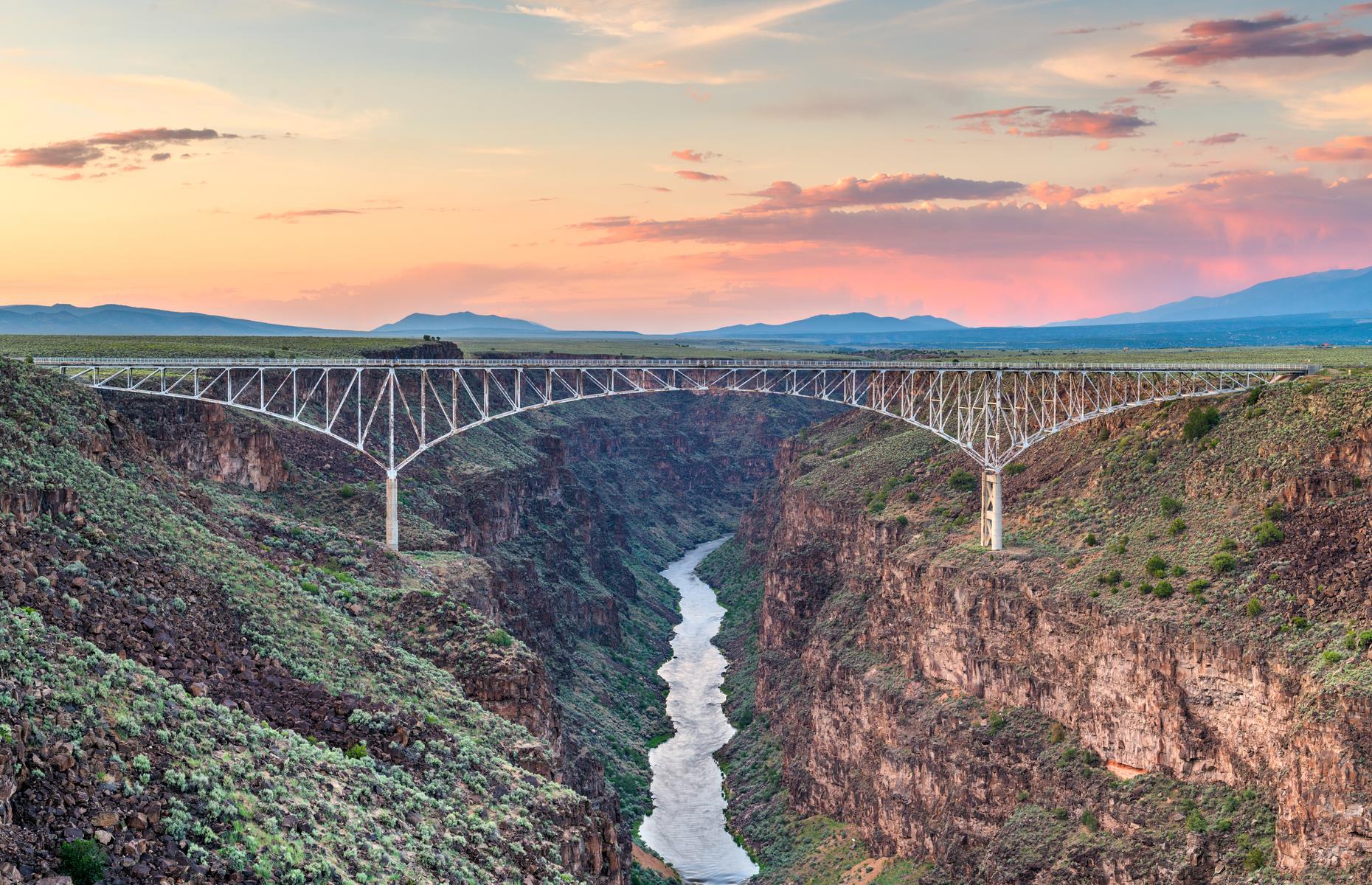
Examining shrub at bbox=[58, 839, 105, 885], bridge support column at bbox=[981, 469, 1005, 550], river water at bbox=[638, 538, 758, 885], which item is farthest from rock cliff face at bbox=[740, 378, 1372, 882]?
shrub at bbox=[58, 839, 105, 885]

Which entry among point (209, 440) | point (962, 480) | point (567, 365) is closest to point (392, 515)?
point (209, 440)

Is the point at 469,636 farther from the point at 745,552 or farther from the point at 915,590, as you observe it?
the point at 745,552

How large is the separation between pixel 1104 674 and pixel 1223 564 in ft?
26.3

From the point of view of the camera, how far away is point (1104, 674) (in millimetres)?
69062

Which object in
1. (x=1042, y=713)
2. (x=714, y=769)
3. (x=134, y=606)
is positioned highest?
(x=134, y=606)

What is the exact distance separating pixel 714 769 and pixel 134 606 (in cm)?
5929

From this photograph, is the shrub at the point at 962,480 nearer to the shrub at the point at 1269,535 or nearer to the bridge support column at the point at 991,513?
the bridge support column at the point at 991,513

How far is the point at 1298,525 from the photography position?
69062 millimetres

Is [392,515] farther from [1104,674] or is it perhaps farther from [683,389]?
[1104,674]

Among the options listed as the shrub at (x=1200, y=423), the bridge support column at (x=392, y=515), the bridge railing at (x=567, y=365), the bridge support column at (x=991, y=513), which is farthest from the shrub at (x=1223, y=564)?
the bridge support column at (x=392, y=515)

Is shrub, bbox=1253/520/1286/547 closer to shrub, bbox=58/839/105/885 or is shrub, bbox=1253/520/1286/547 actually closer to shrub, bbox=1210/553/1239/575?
shrub, bbox=1210/553/1239/575

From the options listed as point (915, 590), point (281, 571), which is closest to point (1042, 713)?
point (915, 590)

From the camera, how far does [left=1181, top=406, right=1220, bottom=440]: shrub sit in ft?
267

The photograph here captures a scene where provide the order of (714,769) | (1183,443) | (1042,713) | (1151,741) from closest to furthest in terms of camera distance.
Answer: (1151,741), (1042,713), (1183,443), (714,769)
